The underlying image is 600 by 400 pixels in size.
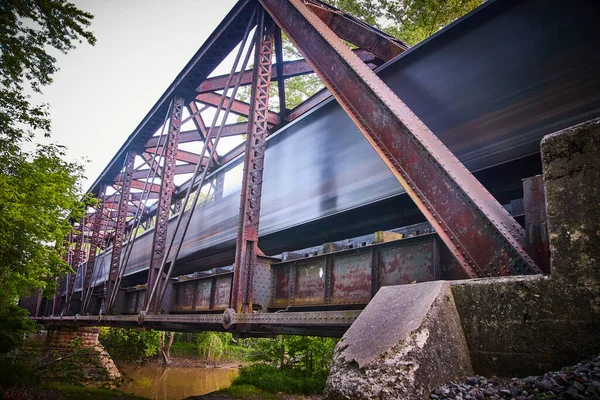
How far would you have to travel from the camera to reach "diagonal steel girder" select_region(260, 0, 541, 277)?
9.12 feet

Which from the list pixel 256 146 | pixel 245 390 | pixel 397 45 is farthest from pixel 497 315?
pixel 245 390

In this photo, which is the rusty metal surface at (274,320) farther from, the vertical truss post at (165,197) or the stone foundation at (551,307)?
the vertical truss post at (165,197)

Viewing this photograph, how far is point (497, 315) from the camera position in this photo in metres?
2.15

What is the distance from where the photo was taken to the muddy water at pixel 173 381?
17.8 metres

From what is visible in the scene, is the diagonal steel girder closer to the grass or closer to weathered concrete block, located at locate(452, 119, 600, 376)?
weathered concrete block, located at locate(452, 119, 600, 376)

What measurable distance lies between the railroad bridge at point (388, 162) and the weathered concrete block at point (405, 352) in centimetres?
69

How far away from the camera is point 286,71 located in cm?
920

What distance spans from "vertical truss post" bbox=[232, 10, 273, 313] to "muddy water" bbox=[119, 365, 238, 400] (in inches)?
495

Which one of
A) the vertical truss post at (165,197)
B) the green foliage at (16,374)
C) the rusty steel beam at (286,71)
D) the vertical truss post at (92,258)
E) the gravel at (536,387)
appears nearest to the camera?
the gravel at (536,387)

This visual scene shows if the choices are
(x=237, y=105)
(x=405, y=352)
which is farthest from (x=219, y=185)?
(x=405, y=352)

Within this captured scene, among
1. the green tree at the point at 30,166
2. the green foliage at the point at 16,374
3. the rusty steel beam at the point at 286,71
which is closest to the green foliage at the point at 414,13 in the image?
the rusty steel beam at the point at 286,71

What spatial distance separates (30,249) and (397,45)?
42.5 ft

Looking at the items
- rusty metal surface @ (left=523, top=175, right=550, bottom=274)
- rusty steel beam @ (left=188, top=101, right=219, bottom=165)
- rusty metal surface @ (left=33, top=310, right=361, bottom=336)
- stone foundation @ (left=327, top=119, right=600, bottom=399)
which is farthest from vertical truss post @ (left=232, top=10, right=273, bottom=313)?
rusty steel beam @ (left=188, top=101, right=219, bottom=165)

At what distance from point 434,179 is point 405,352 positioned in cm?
168
